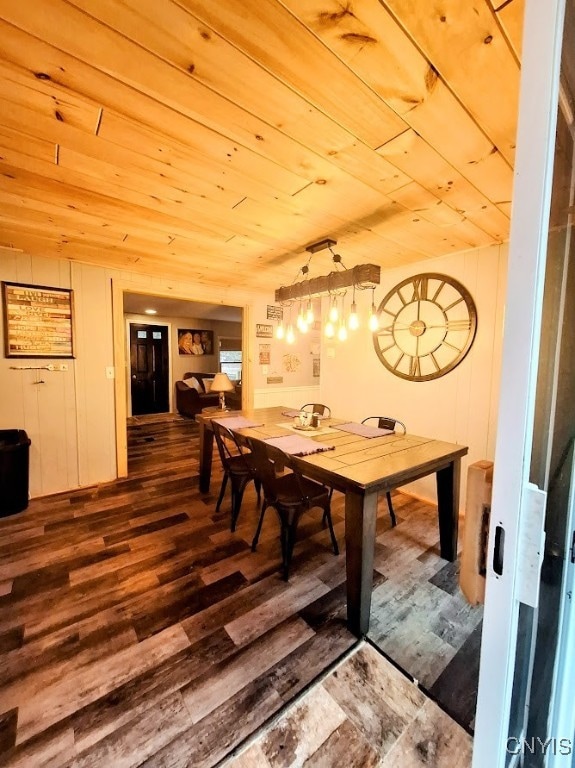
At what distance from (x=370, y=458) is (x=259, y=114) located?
175 centimetres

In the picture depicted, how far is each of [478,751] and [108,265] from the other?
3.96m

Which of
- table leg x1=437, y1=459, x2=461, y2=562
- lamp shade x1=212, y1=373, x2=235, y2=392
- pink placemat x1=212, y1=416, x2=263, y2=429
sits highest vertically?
lamp shade x1=212, y1=373, x2=235, y2=392

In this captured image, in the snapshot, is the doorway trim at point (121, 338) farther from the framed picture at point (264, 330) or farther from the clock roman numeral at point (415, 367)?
the clock roman numeral at point (415, 367)

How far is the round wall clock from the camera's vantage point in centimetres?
273

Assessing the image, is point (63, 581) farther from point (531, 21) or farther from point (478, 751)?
point (531, 21)

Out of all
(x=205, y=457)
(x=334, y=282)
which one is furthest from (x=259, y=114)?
(x=205, y=457)

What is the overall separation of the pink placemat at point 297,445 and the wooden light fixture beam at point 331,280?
1120mm

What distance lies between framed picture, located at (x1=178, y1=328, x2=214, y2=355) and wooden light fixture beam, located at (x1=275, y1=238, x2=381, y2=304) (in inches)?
219

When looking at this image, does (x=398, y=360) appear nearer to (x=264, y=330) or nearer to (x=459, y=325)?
(x=459, y=325)

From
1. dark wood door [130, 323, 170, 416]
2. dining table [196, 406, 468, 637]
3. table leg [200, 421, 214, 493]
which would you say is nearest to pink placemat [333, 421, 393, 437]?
dining table [196, 406, 468, 637]

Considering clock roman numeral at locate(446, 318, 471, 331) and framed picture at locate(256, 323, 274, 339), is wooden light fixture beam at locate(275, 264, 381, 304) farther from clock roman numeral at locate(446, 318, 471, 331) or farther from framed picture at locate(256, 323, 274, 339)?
framed picture at locate(256, 323, 274, 339)

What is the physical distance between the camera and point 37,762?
3.43 ft

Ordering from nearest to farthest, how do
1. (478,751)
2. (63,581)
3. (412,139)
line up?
(478,751) < (412,139) < (63,581)

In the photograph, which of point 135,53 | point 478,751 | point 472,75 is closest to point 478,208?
point 472,75
